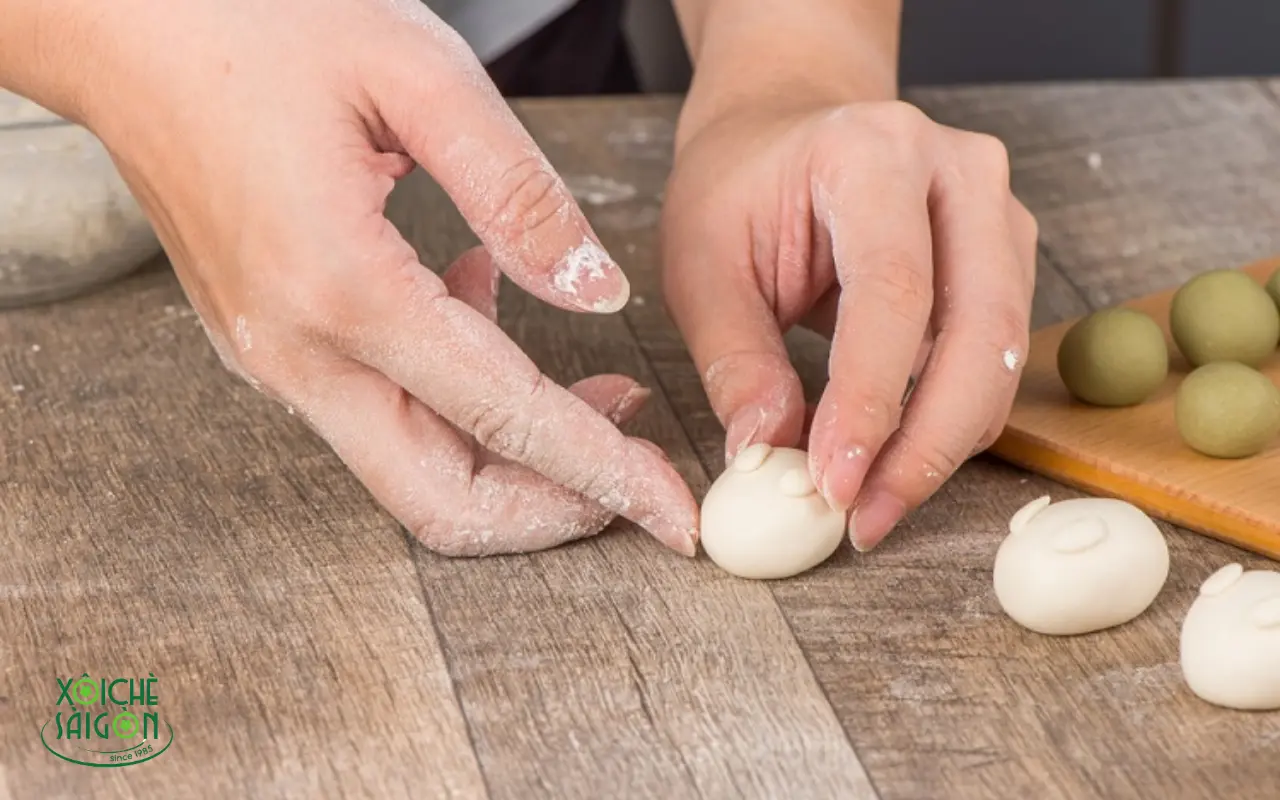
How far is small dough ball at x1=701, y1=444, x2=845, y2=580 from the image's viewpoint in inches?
39.9

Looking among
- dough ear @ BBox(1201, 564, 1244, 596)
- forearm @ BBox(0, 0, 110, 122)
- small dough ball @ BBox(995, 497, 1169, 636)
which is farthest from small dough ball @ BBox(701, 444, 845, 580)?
forearm @ BBox(0, 0, 110, 122)

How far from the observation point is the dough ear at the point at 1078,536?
3.16 feet

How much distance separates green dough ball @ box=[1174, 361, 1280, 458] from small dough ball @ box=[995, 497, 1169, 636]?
0.15 meters

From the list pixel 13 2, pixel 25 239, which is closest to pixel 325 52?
pixel 13 2

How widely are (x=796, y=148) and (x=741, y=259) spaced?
0.09 meters

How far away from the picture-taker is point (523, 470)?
1.07m

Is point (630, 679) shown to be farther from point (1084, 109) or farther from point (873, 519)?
point (1084, 109)

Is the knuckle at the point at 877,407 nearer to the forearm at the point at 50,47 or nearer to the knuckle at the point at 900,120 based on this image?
the knuckle at the point at 900,120

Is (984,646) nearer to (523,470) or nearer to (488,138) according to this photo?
(523,470)

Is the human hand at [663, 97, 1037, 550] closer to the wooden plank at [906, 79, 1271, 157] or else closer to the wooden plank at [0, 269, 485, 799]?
the wooden plank at [0, 269, 485, 799]

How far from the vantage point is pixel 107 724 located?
0.91 m

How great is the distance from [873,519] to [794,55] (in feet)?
1.56

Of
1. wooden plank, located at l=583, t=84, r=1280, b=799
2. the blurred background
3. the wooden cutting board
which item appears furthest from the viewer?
the blurred background

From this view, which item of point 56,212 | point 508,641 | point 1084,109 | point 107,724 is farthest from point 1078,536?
point 1084,109
